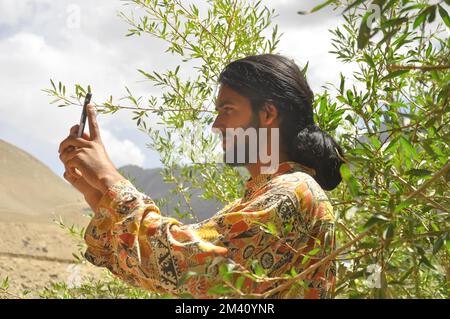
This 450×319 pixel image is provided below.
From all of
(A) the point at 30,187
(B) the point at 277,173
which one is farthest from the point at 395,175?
(A) the point at 30,187

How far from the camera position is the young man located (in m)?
1.31

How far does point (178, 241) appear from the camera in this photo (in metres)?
1.32

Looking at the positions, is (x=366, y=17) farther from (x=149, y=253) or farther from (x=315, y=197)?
(x=149, y=253)

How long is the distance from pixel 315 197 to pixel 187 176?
217 centimetres

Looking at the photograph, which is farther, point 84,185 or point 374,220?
point 84,185

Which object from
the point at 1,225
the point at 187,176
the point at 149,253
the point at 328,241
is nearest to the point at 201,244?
the point at 149,253

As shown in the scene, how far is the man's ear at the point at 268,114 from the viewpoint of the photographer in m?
1.61

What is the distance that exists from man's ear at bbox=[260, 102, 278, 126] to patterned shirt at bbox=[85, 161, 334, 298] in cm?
20

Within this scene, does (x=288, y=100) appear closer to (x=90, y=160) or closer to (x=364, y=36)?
(x=90, y=160)

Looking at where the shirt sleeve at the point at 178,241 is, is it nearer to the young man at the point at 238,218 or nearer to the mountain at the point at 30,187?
the young man at the point at 238,218

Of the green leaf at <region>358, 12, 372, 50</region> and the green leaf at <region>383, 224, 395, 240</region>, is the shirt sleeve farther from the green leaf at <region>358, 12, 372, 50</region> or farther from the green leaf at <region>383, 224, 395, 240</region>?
the green leaf at <region>358, 12, 372, 50</region>

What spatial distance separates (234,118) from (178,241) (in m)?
0.41

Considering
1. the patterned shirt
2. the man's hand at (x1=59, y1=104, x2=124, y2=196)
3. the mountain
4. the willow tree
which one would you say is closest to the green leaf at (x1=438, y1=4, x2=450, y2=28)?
A: the willow tree

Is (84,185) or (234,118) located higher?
(234,118)
